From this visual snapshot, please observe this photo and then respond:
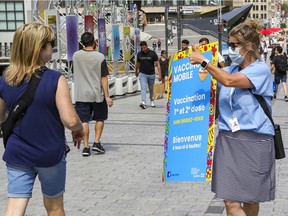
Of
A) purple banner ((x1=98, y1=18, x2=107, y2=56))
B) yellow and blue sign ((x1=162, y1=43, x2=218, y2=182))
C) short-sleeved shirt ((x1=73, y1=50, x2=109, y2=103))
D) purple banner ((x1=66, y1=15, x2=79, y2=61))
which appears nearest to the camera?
yellow and blue sign ((x1=162, y1=43, x2=218, y2=182))

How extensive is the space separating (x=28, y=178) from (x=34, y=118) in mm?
350

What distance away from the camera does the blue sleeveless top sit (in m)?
4.10

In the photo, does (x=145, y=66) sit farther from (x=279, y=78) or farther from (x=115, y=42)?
(x=279, y=78)

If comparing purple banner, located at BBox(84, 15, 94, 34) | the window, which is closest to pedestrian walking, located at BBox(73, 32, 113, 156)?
purple banner, located at BBox(84, 15, 94, 34)

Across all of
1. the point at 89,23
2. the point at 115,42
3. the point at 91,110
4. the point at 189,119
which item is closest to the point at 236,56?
the point at 189,119

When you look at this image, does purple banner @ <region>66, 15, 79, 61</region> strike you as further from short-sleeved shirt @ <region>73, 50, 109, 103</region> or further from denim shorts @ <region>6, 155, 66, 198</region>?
denim shorts @ <region>6, 155, 66, 198</region>

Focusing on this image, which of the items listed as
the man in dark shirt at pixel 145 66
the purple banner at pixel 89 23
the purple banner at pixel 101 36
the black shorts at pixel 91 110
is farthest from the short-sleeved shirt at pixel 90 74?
the purple banner at pixel 101 36

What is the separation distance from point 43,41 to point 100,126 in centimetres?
550

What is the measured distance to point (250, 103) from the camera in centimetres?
452

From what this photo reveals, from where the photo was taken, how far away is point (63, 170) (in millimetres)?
4266

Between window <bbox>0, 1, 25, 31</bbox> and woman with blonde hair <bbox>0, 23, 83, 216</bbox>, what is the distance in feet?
182

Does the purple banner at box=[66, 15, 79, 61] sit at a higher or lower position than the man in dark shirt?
higher

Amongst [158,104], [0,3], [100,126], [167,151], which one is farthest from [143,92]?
[0,3]

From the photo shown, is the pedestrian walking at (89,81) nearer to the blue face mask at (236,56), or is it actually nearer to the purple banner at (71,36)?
the blue face mask at (236,56)
